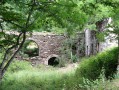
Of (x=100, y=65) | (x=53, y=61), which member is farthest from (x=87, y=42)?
(x=100, y=65)

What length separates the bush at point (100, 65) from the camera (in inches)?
430

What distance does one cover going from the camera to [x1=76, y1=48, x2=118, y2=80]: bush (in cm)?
1091

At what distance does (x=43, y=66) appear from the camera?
730 inches

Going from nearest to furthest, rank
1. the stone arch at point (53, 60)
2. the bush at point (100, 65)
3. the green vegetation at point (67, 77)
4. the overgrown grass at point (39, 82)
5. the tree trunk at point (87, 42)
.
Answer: the overgrown grass at point (39, 82) < the green vegetation at point (67, 77) < the bush at point (100, 65) < the tree trunk at point (87, 42) < the stone arch at point (53, 60)

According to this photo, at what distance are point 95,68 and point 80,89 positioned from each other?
1978mm

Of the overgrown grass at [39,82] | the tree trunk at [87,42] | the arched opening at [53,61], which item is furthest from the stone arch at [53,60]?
the overgrown grass at [39,82]

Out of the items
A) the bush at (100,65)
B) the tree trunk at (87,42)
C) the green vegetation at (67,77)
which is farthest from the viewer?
the tree trunk at (87,42)

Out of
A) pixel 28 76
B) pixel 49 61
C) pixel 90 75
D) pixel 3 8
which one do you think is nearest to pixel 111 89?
pixel 3 8

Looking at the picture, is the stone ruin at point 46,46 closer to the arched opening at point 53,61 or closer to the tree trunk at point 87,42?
the arched opening at point 53,61

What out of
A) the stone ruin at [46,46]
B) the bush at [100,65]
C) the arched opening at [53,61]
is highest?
the bush at [100,65]

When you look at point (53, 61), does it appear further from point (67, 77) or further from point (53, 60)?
point (67, 77)

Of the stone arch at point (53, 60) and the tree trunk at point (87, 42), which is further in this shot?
the stone arch at point (53, 60)

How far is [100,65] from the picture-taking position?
1124 centimetres

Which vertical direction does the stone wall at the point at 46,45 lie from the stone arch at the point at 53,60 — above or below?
above
